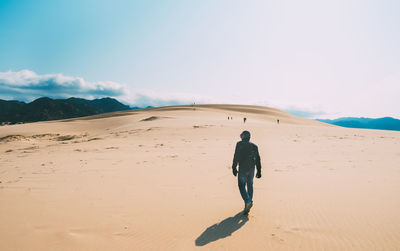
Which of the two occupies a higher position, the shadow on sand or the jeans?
the jeans

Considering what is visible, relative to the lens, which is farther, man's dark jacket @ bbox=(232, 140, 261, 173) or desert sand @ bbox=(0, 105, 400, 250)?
man's dark jacket @ bbox=(232, 140, 261, 173)

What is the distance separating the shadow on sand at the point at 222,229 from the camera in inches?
167

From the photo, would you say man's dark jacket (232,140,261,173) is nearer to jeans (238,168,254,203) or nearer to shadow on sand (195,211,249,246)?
jeans (238,168,254,203)

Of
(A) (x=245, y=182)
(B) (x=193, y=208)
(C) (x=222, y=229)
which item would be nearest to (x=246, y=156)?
(A) (x=245, y=182)

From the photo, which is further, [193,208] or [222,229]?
[193,208]

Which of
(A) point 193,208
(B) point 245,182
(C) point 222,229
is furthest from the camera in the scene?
(A) point 193,208

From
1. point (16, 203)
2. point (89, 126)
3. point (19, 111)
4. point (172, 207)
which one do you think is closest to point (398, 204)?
point (172, 207)

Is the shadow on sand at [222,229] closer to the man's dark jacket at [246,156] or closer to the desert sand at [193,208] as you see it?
the desert sand at [193,208]

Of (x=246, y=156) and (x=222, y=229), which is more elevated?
(x=246, y=156)

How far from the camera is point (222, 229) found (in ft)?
15.2

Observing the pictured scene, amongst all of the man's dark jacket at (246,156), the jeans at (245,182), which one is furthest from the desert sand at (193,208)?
the man's dark jacket at (246,156)

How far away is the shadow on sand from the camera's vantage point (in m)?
4.25

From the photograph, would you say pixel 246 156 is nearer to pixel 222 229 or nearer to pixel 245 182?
pixel 245 182

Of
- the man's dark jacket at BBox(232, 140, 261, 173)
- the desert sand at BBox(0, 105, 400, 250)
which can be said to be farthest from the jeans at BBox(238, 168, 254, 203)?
the desert sand at BBox(0, 105, 400, 250)
